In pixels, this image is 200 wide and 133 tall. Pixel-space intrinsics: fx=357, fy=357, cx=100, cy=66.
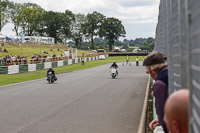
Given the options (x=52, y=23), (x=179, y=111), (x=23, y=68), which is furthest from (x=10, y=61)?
(x=52, y=23)

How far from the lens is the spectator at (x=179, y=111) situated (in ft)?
5.35

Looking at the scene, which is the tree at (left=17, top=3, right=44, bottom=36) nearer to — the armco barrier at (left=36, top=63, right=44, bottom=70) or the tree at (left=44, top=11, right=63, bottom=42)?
the tree at (left=44, top=11, right=63, bottom=42)

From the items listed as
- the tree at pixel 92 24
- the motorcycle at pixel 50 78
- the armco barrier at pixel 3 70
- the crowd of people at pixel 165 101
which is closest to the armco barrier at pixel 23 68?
the armco barrier at pixel 3 70

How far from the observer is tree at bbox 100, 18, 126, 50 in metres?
147

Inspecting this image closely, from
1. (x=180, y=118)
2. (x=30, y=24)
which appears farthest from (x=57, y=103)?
(x=30, y=24)

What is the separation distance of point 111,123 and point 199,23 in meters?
7.74

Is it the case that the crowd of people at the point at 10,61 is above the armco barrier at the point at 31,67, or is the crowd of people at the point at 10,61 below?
above

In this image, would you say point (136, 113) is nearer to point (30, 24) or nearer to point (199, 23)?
point (199, 23)

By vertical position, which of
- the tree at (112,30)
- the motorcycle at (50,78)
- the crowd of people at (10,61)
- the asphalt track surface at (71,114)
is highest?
the tree at (112,30)

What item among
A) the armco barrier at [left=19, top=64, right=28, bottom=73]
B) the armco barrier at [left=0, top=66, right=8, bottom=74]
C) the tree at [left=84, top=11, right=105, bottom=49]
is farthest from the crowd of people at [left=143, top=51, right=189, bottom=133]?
the tree at [left=84, top=11, right=105, bottom=49]

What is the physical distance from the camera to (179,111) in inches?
63.9

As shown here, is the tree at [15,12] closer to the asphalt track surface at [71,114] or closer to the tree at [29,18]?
the tree at [29,18]

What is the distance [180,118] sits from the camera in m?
1.64

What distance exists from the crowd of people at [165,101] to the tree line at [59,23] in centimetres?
11527
